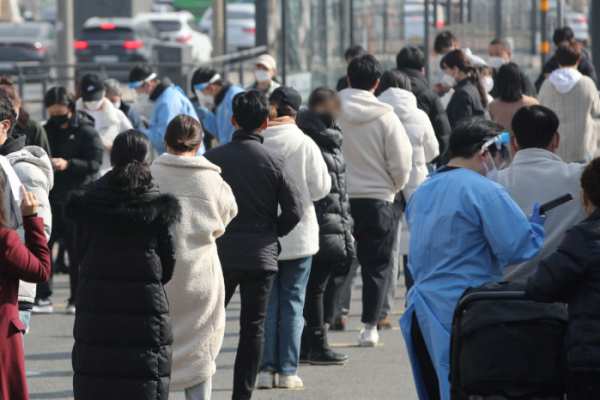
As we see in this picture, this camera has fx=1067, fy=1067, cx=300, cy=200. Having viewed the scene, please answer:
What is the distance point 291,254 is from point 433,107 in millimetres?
3208

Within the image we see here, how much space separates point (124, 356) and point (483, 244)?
1633 millimetres

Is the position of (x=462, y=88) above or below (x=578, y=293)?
above

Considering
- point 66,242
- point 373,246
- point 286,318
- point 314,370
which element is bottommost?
point 314,370

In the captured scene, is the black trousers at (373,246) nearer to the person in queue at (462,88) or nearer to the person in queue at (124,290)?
the person in queue at (462,88)

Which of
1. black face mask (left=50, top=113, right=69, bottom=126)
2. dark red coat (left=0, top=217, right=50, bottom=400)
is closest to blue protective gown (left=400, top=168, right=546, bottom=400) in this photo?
dark red coat (left=0, top=217, right=50, bottom=400)

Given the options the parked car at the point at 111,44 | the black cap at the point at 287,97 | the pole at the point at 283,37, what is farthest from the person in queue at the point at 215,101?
the parked car at the point at 111,44

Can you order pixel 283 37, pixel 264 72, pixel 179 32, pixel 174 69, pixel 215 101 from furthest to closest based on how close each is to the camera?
pixel 179 32 < pixel 174 69 < pixel 283 37 < pixel 264 72 < pixel 215 101

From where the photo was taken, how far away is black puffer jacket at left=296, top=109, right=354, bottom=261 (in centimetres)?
699

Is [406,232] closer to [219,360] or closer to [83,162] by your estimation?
[219,360]

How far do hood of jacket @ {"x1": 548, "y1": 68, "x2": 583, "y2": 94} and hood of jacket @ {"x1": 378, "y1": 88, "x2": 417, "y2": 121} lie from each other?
2513 mm

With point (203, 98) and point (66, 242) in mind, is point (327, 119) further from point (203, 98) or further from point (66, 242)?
point (203, 98)

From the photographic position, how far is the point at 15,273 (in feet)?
14.7

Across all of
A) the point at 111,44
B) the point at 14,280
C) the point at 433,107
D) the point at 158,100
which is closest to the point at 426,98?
the point at 433,107

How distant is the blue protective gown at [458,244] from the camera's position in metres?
4.43
